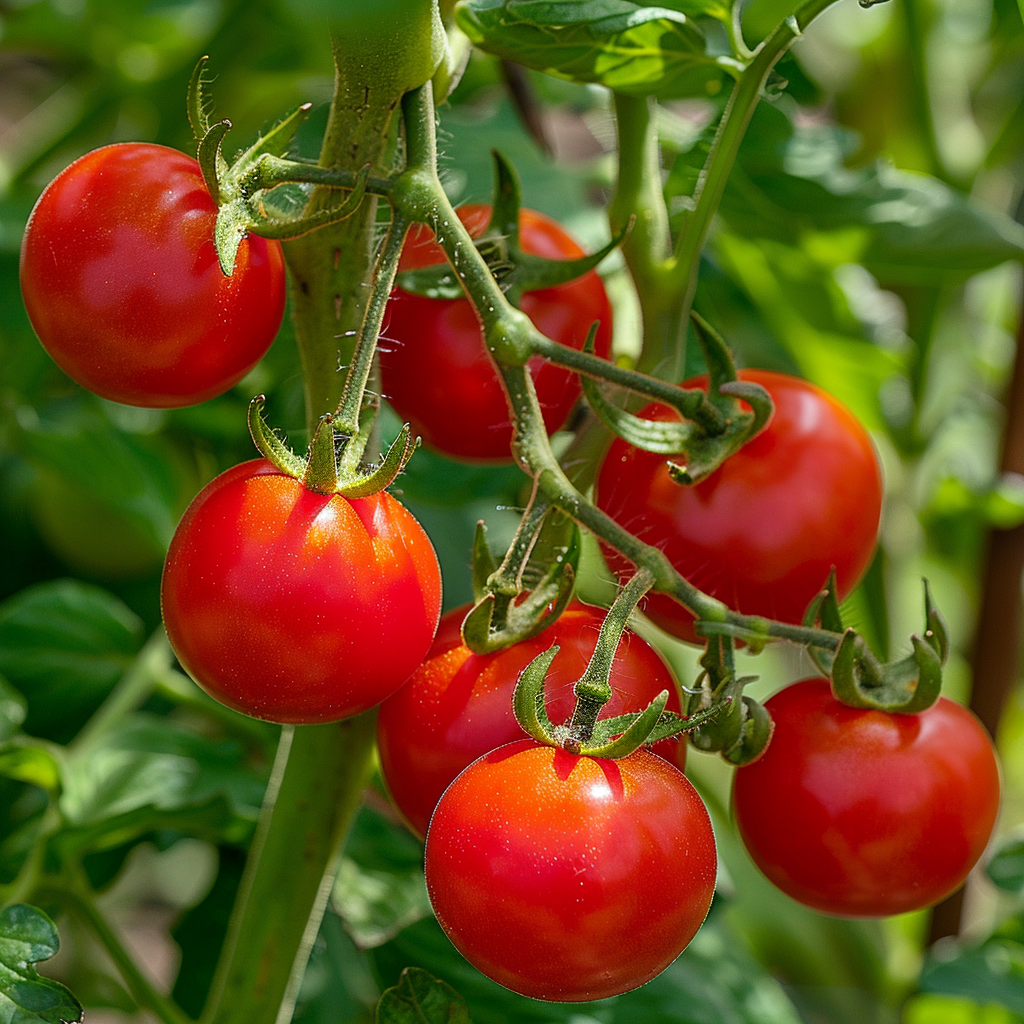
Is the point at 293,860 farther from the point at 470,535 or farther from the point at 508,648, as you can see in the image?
the point at 470,535

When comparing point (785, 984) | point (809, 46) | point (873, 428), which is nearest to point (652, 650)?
point (873, 428)

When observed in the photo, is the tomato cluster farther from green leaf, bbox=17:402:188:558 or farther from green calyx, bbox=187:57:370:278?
green leaf, bbox=17:402:188:558

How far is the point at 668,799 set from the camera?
0.36 meters

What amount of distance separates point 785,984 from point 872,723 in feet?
2.19

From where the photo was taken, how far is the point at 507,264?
0.47 m

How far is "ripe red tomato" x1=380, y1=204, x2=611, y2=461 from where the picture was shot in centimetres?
49

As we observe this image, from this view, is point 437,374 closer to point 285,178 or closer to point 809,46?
point 285,178

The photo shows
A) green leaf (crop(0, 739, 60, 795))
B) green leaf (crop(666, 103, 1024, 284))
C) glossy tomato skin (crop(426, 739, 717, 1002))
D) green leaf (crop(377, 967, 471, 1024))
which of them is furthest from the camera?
green leaf (crop(666, 103, 1024, 284))

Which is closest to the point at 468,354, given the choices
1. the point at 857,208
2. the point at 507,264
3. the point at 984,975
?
the point at 507,264

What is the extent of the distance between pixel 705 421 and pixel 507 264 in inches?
4.0

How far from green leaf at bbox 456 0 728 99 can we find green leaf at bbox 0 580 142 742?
0.50m

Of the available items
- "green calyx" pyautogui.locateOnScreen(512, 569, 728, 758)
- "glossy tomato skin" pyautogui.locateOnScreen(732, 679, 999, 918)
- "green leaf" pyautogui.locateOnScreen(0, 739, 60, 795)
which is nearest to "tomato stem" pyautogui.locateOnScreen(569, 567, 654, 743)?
"green calyx" pyautogui.locateOnScreen(512, 569, 728, 758)

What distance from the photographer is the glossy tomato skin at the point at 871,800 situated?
44 cm

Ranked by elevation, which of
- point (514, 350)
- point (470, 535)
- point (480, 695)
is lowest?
point (470, 535)
